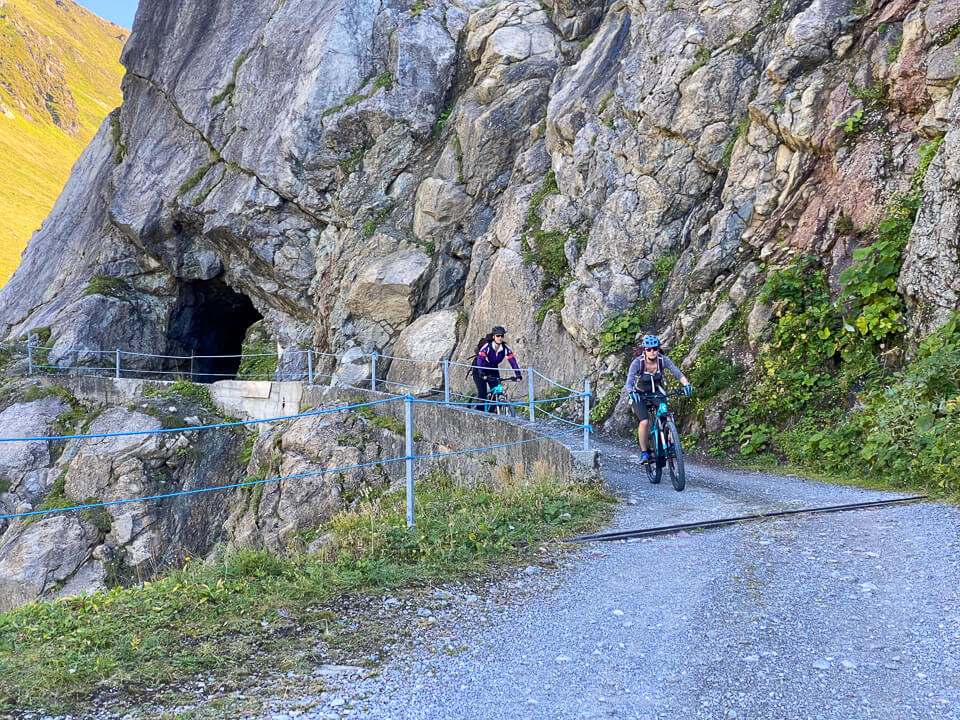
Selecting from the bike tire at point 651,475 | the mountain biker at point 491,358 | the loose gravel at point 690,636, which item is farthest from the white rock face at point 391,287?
the loose gravel at point 690,636

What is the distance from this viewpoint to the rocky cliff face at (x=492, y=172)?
1194 cm

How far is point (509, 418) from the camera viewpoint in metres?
11.9

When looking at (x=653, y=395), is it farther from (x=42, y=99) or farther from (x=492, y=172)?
(x=42, y=99)

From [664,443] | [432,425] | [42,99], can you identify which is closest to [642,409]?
[664,443]

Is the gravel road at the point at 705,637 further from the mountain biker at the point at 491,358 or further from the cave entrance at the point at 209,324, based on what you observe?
the cave entrance at the point at 209,324

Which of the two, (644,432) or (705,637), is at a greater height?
(644,432)

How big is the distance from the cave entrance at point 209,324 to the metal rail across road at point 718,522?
66.8 ft

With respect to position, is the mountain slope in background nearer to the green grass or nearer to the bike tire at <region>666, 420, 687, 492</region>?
the bike tire at <region>666, 420, 687, 492</region>

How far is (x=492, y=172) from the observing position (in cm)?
1994

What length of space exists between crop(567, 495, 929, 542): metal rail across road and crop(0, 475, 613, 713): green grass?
316 mm

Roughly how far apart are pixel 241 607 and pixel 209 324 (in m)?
26.5

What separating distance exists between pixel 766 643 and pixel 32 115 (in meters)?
152

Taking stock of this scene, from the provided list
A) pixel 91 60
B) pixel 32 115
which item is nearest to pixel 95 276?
pixel 32 115

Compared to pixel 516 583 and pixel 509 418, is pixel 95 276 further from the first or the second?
pixel 516 583
